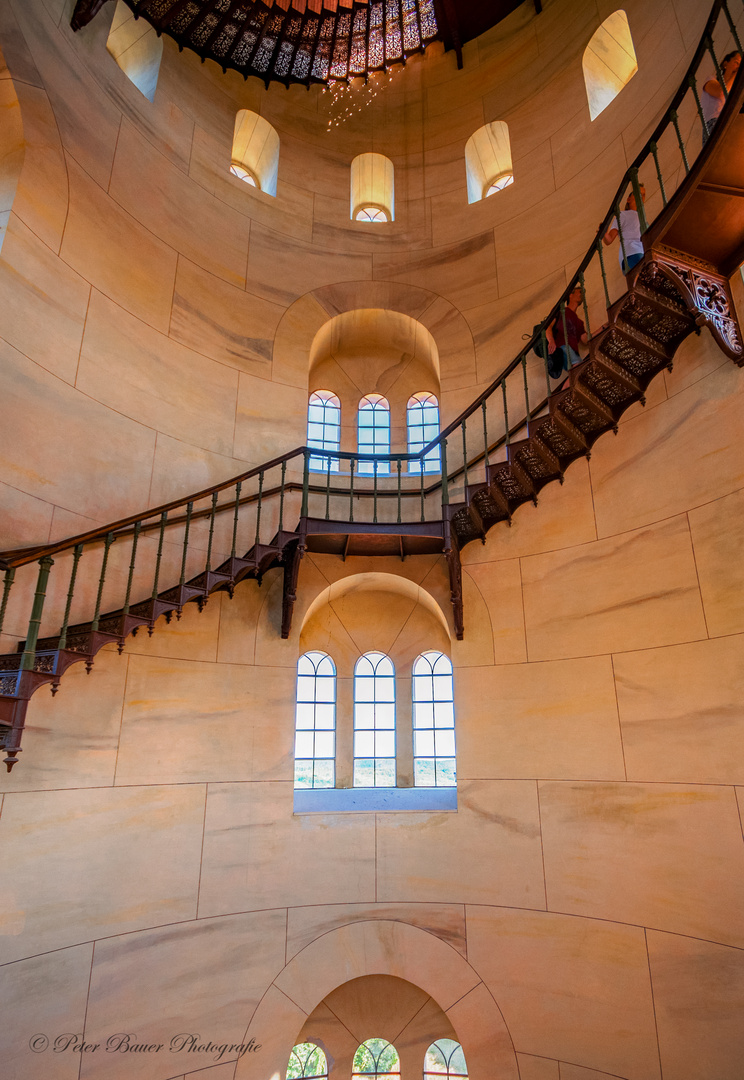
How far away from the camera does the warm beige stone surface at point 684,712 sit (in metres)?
5.22

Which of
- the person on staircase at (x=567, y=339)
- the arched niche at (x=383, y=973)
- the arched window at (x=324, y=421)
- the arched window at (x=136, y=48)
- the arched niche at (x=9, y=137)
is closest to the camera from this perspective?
the arched niche at (x=383, y=973)

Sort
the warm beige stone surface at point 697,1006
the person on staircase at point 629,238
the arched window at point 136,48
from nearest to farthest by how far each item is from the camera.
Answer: the warm beige stone surface at point 697,1006 → the person on staircase at point 629,238 → the arched window at point 136,48

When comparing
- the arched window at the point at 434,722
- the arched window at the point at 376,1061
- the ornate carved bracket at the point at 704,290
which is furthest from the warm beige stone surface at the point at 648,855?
the ornate carved bracket at the point at 704,290

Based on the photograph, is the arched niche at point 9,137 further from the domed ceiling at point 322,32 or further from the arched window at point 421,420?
the arched window at point 421,420

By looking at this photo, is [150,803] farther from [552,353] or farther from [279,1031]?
[552,353]

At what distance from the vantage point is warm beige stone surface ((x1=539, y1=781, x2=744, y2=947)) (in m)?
5.10

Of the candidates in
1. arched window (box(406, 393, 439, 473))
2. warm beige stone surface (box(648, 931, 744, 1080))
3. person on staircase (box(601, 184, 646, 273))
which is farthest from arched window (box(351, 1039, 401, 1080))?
person on staircase (box(601, 184, 646, 273))

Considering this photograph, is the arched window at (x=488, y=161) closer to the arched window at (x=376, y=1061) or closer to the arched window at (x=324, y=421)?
the arched window at (x=324, y=421)

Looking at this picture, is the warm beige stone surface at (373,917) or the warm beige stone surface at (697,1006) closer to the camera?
the warm beige stone surface at (697,1006)

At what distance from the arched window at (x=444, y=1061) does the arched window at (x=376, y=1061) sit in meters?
0.31

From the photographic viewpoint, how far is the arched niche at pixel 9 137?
631cm

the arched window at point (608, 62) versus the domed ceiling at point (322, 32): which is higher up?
the domed ceiling at point (322, 32)

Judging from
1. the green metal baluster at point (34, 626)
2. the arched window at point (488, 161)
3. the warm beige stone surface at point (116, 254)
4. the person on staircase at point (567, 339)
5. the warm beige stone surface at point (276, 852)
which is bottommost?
the warm beige stone surface at point (276, 852)

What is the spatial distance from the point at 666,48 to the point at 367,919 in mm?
9932
